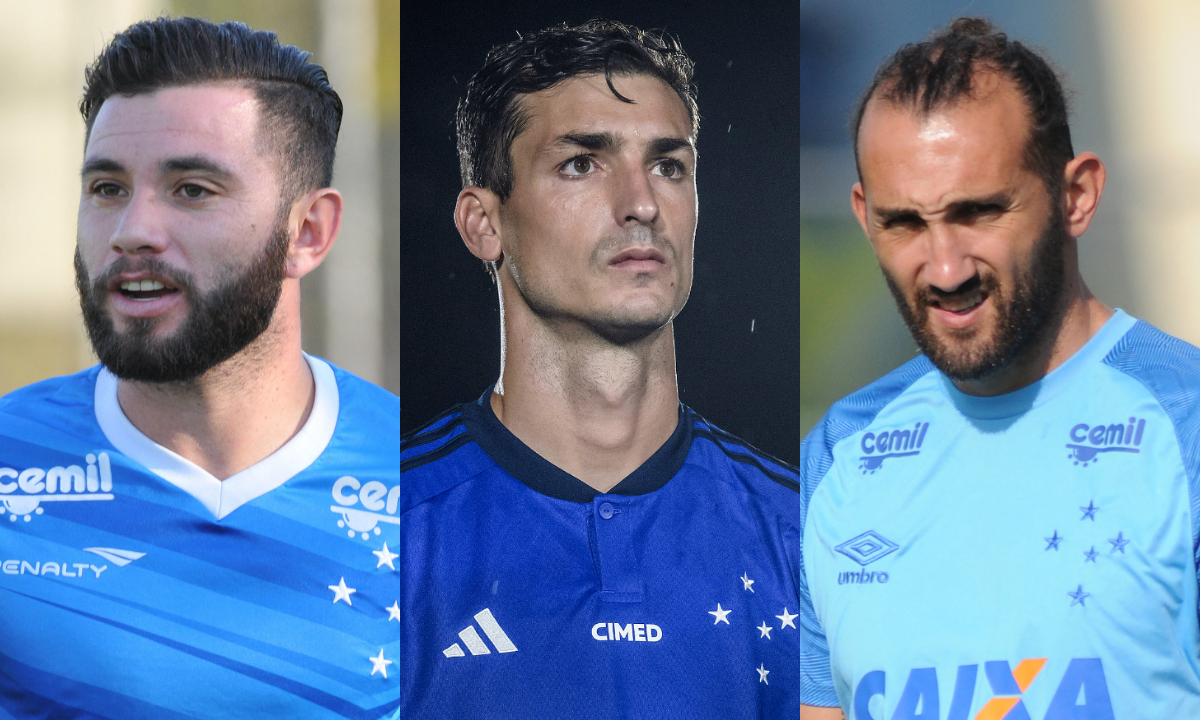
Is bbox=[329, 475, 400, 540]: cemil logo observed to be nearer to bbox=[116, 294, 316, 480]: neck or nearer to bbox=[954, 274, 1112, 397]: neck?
bbox=[116, 294, 316, 480]: neck

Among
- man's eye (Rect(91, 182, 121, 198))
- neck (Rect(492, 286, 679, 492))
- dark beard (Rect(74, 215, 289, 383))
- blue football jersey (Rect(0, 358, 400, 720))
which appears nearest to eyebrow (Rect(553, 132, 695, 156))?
neck (Rect(492, 286, 679, 492))

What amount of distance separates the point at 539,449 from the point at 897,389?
97 centimetres

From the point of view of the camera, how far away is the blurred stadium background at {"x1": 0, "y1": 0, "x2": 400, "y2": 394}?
274 centimetres

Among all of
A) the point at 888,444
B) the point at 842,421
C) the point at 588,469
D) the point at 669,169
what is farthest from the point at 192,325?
the point at 888,444

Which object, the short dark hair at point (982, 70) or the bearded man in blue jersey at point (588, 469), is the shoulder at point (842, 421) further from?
the short dark hair at point (982, 70)

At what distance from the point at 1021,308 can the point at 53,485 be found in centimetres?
251

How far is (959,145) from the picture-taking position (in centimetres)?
268

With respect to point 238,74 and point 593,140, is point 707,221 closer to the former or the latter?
point 593,140

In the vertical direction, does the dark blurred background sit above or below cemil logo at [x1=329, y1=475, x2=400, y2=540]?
above

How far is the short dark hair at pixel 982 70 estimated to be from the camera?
2703mm

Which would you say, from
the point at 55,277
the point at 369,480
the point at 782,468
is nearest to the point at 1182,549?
the point at 782,468

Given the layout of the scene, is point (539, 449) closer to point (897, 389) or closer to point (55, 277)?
point (897, 389)

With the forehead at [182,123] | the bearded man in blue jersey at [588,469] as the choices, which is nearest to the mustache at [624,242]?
the bearded man in blue jersey at [588,469]

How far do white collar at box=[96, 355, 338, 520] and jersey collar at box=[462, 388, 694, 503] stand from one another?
0.39 meters
